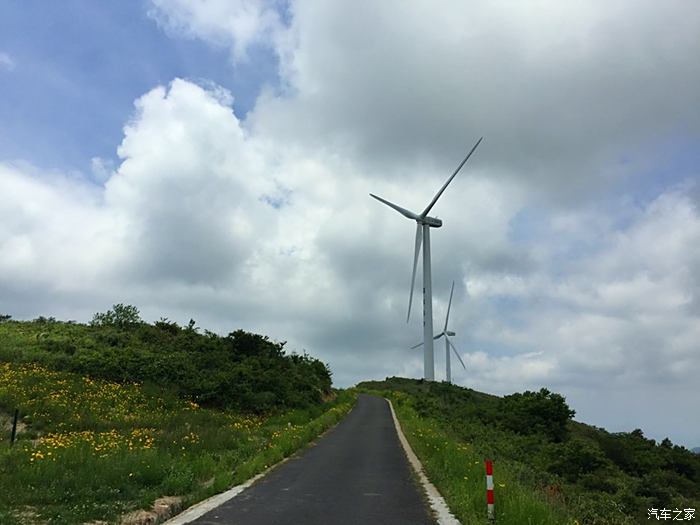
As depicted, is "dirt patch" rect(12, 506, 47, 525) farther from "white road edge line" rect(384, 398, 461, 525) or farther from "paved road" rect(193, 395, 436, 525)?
"white road edge line" rect(384, 398, 461, 525)

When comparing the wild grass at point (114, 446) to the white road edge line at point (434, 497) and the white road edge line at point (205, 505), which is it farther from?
the white road edge line at point (434, 497)

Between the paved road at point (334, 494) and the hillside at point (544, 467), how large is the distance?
100cm

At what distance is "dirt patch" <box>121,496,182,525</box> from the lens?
9.86 m

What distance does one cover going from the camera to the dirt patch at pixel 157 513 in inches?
388

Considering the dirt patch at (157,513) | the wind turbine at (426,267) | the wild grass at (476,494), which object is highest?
the wind turbine at (426,267)

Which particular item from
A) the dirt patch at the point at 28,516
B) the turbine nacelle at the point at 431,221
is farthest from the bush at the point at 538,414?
the dirt patch at the point at 28,516

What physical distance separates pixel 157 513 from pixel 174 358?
27.9 meters

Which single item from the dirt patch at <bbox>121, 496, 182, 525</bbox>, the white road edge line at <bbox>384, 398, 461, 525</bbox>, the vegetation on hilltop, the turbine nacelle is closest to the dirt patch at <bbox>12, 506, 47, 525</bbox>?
the dirt patch at <bbox>121, 496, 182, 525</bbox>

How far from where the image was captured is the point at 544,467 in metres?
28.2

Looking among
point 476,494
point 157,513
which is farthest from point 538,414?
point 157,513

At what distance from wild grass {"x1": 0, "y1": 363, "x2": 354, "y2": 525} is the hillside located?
5431mm

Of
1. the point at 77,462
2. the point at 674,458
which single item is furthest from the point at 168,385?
the point at 674,458

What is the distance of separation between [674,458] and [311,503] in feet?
114

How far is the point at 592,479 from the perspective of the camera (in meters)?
25.0
